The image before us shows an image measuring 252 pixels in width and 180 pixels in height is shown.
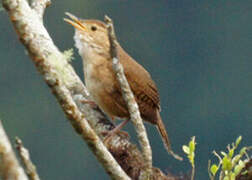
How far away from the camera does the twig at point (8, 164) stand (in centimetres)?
143

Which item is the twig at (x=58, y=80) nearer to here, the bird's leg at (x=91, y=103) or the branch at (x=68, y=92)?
the branch at (x=68, y=92)

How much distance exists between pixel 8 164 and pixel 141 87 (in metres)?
1.74

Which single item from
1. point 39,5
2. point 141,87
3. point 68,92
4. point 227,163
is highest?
point 39,5

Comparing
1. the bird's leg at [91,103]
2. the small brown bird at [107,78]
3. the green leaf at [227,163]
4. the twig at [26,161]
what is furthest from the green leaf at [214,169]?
the twig at [26,161]

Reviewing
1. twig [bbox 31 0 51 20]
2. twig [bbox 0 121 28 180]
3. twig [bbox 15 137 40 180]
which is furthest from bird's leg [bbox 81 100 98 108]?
twig [bbox 0 121 28 180]

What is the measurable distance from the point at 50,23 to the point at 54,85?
20.1m

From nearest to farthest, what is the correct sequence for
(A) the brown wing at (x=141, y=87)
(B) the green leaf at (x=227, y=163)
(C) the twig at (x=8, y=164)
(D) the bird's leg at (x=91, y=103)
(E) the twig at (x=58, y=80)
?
(C) the twig at (x=8, y=164)
(E) the twig at (x=58, y=80)
(B) the green leaf at (x=227, y=163)
(D) the bird's leg at (x=91, y=103)
(A) the brown wing at (x=141, y=87)

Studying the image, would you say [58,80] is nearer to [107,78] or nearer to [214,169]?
[214,169]

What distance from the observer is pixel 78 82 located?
2957 millimetres

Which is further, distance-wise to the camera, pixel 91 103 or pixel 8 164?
pixel 91 103

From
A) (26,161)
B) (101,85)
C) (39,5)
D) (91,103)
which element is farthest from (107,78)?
(26,161)

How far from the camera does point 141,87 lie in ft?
10.3

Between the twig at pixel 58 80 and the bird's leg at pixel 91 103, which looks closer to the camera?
the twig at pixel 58 80

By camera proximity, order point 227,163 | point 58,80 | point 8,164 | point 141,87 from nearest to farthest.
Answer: point 8,164, point 58,80, point 227,163, point 141,87
